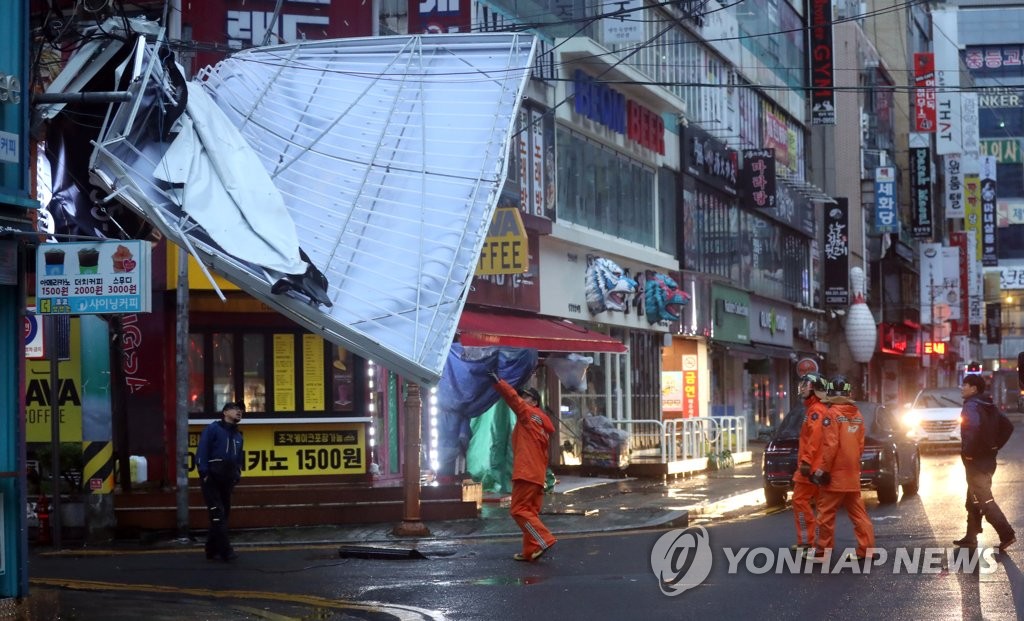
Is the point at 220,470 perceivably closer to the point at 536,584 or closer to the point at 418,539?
the point at 418,539

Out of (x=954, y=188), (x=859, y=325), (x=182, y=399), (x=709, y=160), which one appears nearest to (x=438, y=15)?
(x=182, y=399)

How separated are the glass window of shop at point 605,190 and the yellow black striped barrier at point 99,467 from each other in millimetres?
12463

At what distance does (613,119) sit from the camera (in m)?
30.6

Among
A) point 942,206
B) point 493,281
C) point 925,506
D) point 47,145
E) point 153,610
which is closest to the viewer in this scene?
point 153,610

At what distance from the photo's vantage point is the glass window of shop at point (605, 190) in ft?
94.6

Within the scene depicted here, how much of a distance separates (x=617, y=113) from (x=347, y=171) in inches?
667

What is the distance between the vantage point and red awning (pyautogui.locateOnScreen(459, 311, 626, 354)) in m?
21.7

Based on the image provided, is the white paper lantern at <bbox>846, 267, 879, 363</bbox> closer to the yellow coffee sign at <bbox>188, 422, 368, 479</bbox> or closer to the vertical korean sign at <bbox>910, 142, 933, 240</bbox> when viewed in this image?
the vertical korean sign at <bbox>910, 142, 933, 240</bbox>

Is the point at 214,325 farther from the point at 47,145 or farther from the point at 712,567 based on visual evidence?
the point at 712,567

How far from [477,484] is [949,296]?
2204 inches

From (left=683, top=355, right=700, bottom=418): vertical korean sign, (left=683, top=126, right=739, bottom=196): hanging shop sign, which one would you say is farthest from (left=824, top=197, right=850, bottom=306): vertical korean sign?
(left=683, top=355, right=700, bottom=418): vertical korean sign

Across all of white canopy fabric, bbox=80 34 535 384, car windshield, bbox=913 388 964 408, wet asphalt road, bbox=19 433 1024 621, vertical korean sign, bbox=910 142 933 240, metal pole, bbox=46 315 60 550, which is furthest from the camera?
vertical korean sign, bbox=910 142 933 240

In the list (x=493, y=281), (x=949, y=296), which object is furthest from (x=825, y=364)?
(x=493, y=281)

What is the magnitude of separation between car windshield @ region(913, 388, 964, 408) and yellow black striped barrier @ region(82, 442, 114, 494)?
24669 millimetres
